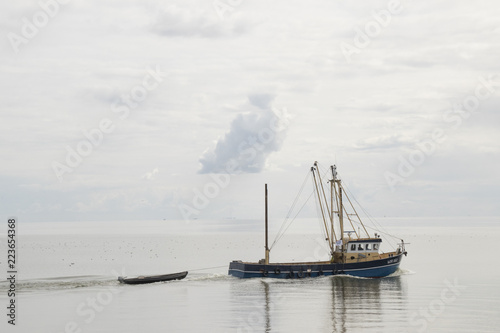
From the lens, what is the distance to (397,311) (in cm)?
5156

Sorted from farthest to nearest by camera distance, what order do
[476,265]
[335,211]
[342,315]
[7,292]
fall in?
[476,265] → [335,211] → [7,292] → [342,315]

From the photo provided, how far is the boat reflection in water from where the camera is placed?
45.4 meters

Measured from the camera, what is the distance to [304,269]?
71.4 metres

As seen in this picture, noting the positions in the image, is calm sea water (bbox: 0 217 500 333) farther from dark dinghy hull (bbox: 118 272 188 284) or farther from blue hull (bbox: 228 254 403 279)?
dark dinghy hull (bbox: 118 272 188 284)

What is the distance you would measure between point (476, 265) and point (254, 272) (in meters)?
44.8

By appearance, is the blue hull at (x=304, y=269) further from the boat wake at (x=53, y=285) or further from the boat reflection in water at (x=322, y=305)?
the boat wake at (x=53, y=285)

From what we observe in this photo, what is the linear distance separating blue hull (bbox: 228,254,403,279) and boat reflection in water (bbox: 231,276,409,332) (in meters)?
0.86

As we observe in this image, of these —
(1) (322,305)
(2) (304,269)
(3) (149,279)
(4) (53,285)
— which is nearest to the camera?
(1) (322,305)

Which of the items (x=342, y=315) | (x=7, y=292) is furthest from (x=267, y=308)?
(x=7, y=292)

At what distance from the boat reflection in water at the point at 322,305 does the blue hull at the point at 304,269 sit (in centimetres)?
86

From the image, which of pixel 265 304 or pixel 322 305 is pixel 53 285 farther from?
pixel 322 305

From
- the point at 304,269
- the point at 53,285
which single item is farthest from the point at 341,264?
the point at 53,285

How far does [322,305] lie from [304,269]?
17.1 meters

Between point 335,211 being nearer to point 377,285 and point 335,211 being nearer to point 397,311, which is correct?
point 377,285
